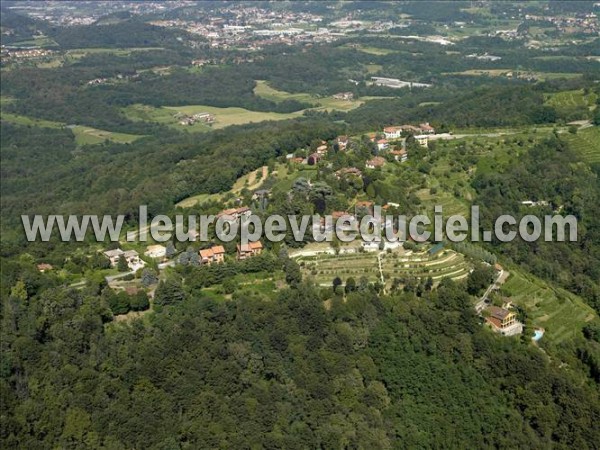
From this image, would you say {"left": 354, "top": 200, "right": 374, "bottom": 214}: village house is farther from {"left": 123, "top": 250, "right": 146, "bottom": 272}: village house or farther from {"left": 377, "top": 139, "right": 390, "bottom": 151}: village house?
{"left": 123, "top": 250, "right": 146, "bottom": 272}: village house

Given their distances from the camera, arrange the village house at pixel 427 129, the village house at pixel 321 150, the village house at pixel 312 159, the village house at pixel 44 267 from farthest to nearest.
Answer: the village house at pixel 427 129 → the village house at pixel 321 150 → the village house at pixel 312 159 → the village house at pixel 44 267

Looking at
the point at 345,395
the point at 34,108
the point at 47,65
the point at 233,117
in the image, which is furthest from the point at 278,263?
the point at 47,65

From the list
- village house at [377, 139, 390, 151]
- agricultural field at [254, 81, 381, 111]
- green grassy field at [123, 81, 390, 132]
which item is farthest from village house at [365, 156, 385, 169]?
agricultural field at [254, 81, 381, 111]

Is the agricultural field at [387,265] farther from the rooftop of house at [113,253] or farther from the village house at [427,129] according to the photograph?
the village house at [427,129]

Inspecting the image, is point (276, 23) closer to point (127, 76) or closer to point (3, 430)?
point (127, 76)

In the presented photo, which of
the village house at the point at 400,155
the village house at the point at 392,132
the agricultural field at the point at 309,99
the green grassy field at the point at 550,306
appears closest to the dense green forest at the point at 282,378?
the green grassy field at the point at 550,306

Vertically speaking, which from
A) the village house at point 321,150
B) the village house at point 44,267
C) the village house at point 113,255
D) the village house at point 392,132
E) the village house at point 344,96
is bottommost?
the village house at point 344,96

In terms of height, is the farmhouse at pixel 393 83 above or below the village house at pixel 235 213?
below
